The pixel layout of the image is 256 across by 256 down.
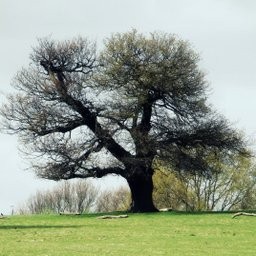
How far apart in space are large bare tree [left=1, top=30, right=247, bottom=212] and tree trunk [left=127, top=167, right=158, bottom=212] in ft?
0.24

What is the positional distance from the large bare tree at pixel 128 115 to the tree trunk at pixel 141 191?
0.07 meters

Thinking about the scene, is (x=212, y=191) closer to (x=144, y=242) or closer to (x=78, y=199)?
(x=78, y=199)

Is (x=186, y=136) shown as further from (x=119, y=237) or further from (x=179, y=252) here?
(x=179, y=252)

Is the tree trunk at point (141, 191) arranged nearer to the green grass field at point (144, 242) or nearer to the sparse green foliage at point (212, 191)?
the green grass field at point (144, 242)

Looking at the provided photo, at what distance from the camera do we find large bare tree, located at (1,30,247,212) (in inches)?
1873

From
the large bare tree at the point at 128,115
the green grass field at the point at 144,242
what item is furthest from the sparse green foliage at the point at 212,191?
the green grass field at the point at 144,242

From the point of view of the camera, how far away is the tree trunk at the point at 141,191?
48500 mm

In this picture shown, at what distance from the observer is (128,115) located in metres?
47.8

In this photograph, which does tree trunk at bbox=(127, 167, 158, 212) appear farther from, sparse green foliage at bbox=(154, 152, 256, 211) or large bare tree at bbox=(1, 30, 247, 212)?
sparse green foliage at bbox=(154, 152, 256, 211)

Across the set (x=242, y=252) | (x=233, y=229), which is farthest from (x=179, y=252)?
(x=233, y=229)

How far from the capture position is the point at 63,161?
157 ft

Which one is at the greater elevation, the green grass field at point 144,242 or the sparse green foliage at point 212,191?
the sparse green foliage at point 212,191

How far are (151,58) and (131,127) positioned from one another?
17.1ft

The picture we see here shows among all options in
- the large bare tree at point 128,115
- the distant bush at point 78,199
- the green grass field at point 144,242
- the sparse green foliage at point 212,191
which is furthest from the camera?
the distant bush at point 78,199
